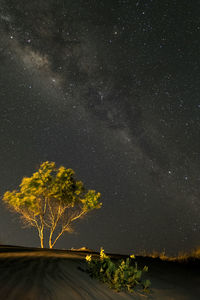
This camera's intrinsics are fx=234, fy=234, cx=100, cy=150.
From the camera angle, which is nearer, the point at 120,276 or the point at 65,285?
the point at 65,285

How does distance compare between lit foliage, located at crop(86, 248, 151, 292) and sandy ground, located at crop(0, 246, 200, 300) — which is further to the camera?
lit foliage, located at crop(86, 248, 151, 292)

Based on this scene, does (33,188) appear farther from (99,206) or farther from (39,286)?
(39,286)

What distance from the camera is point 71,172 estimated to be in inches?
750

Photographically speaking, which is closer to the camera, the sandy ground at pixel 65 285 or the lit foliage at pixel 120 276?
the sandy ground at pixel 65 285

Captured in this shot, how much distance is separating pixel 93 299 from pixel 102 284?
82cm

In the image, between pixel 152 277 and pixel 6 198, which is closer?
pixel 152 277

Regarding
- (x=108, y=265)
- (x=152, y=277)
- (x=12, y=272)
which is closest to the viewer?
(x=12, y=272)

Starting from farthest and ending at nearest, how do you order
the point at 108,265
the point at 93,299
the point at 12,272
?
the point at 108,265 → the point at 12,272 → the point at 93,299

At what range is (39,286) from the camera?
12.6ft

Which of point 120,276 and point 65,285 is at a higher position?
point 120,276

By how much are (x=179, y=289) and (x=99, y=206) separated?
47.6 ft

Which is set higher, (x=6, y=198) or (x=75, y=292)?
(x=6, y=198)

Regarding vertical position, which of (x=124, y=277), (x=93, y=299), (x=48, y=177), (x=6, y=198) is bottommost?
(x=93, y=299)

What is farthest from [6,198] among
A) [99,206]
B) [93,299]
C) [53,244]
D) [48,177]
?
[93,299]
